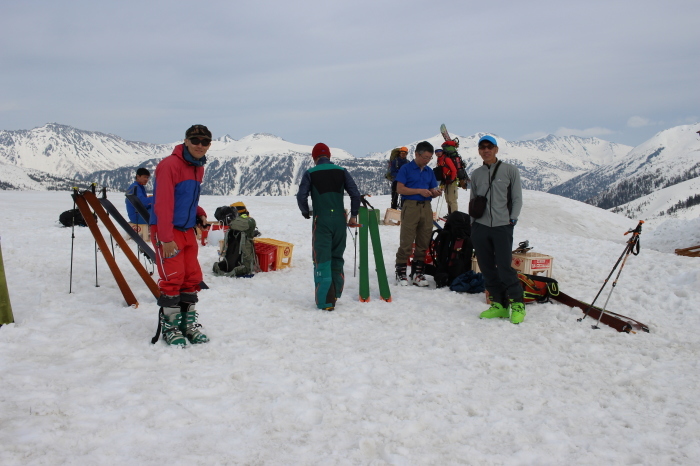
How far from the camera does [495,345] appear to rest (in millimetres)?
5297

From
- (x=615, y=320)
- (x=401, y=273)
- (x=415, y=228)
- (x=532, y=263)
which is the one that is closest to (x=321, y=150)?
(x=415, y=228)

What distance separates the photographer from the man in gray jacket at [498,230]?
626 centimetres

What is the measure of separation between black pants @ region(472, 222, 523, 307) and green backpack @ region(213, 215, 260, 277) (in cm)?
467

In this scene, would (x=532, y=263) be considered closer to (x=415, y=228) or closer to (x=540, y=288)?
(x=540, y=288)

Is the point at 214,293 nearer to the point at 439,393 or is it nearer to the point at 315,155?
the point at 315,155

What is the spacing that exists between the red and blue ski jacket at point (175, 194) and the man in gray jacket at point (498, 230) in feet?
12.7

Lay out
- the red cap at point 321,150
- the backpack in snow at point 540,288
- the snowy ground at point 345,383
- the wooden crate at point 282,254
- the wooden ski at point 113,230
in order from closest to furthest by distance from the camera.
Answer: the snowy ground at point 345,383 < the wooden ski at point 113,230 < the red cap at point 321,150 < the backpack in snow at point 540,288 < the wooden crate at point 282,254

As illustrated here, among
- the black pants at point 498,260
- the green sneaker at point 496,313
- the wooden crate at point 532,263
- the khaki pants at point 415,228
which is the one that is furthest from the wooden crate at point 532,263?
the green sneaker at point 496,313

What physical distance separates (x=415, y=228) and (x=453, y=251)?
84 centimetres

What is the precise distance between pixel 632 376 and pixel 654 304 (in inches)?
130

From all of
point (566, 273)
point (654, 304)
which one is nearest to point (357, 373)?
point (654, 304)

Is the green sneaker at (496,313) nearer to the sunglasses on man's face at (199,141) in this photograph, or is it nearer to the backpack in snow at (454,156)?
the sunglasses on man's face at (199,141)

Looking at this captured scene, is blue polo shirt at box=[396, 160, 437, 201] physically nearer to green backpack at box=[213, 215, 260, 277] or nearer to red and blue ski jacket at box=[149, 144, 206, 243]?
green backpack at box=[213, 215, 260, 277]

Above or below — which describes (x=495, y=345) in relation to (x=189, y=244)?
below
